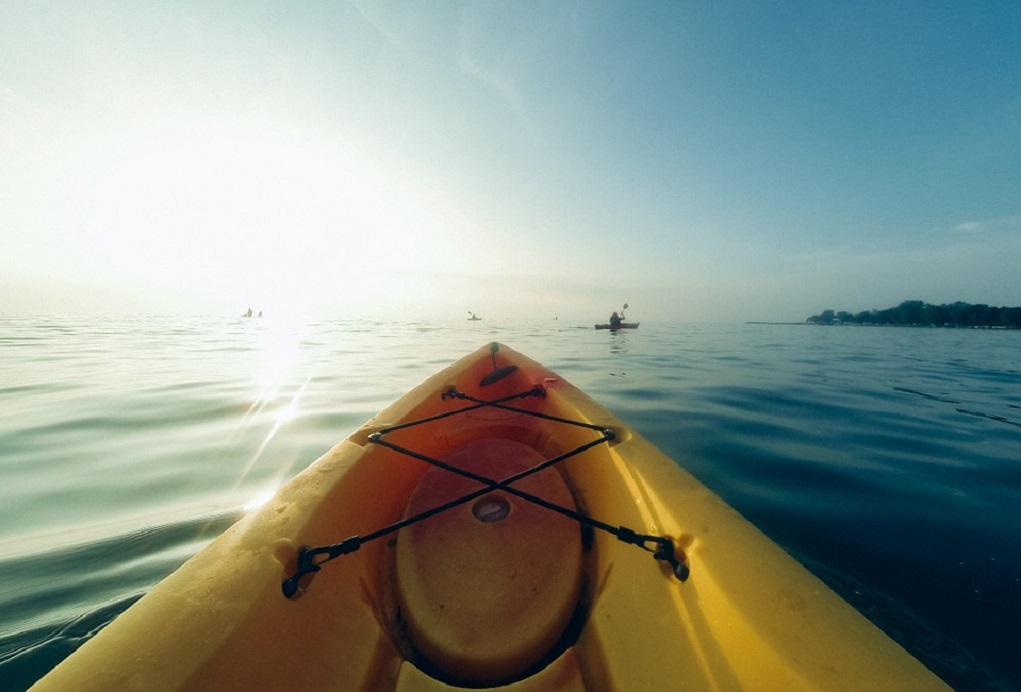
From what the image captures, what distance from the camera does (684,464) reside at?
12.5 ft

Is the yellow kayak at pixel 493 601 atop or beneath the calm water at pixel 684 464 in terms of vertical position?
atop

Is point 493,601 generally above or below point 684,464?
above

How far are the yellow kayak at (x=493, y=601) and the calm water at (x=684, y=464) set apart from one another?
1.30 metres

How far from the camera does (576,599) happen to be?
5.37 feet

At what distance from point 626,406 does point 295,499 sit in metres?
5.16

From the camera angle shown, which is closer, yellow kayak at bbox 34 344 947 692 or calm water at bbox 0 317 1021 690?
yellow kayak at bbox 34 344 947 692

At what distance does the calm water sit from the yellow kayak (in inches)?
51.1

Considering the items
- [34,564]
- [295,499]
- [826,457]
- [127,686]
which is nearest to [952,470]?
[826,457]

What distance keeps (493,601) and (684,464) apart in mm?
2929

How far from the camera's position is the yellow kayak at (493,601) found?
969 millimetres

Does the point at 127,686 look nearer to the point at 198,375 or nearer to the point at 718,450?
the point at 718,450

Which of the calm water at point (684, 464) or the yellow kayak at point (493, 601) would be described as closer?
the yellow kayak at point (493, 601)

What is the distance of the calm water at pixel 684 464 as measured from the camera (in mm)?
1939

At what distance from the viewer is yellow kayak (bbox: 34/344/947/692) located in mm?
969
